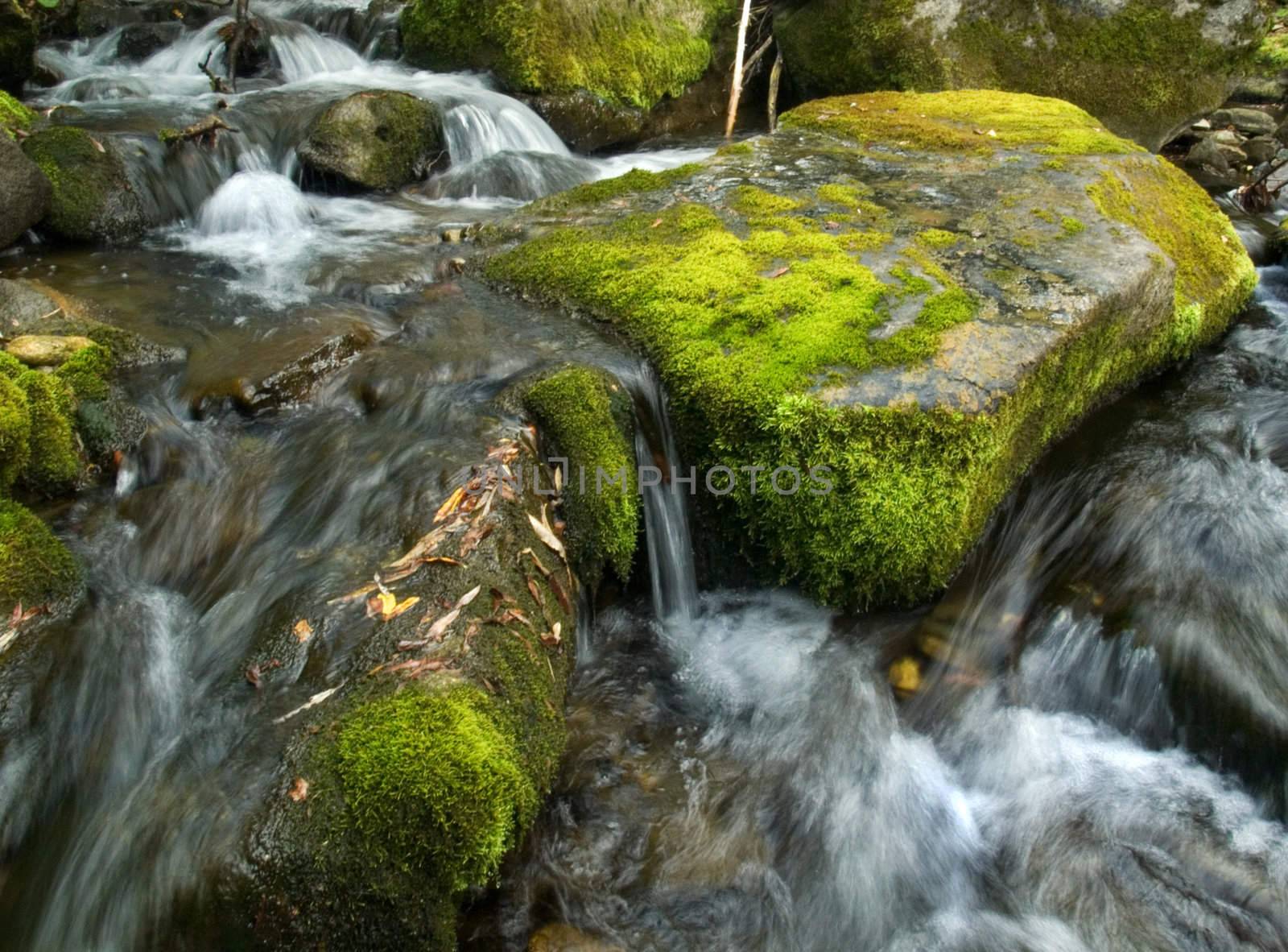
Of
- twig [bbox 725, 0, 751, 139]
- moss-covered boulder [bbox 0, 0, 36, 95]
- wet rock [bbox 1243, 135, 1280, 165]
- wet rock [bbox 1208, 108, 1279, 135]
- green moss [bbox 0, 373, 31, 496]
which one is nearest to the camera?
green moss [bbox 0, 373, 31, 496]

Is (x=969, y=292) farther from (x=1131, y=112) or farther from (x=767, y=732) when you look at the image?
(x=1131, y=112)

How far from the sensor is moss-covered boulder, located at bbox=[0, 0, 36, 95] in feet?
26.6

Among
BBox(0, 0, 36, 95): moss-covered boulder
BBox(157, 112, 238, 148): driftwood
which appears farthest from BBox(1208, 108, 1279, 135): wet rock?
BBox(0, 0, 36, 95): moss-covered boulder

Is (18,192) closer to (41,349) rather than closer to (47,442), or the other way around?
(41,349)

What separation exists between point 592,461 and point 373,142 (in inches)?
218

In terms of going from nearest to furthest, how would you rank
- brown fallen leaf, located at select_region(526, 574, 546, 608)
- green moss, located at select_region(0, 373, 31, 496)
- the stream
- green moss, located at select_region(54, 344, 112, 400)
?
1. the stream
2. brown fallen leaf, located at select_region(526, 574, 546, 608)
3. green moss, located at select_region(0, 373, 31, 496)
4. green moss, located at select_region(54, 344, 112, 400)

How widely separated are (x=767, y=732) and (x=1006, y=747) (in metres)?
1.07

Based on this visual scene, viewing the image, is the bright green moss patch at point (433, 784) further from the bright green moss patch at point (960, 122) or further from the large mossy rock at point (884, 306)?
the bright green moss patch at point (960, 122)

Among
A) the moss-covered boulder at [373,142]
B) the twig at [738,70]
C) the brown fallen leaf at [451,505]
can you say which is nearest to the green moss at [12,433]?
the brown fallen leaf at [451,505]

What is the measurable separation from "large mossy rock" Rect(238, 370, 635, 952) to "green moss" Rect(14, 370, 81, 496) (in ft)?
5.14

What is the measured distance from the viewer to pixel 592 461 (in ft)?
12.7

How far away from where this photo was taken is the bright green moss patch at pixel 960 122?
7191 millimetres

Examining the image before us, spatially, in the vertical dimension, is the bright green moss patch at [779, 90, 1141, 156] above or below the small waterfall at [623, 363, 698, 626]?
above

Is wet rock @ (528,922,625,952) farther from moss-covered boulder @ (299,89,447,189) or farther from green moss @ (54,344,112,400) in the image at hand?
moss-covered boulder @ (299,89,447,189)
